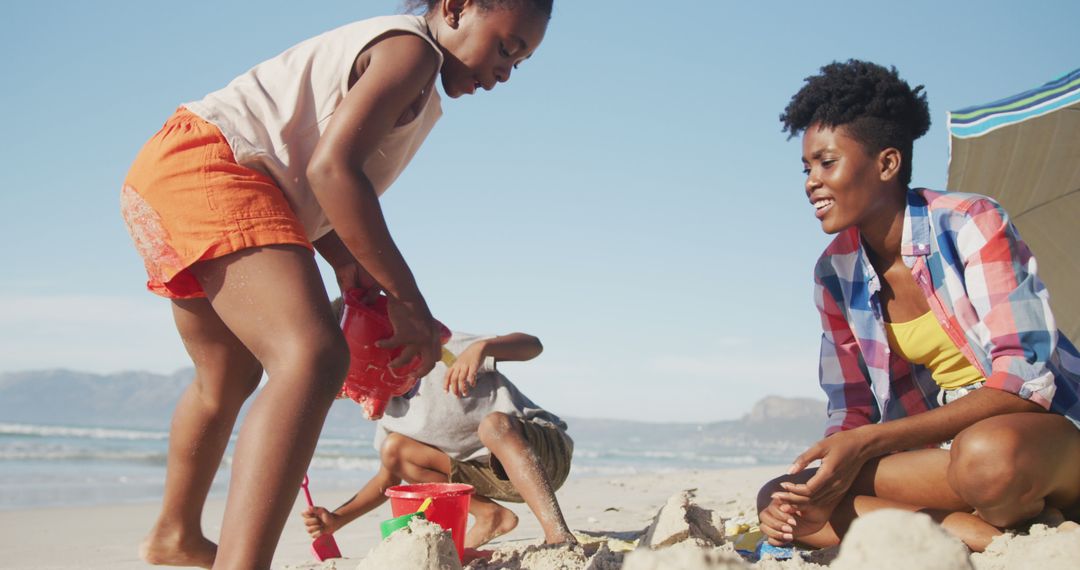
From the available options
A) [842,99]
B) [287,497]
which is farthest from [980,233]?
[287,497]

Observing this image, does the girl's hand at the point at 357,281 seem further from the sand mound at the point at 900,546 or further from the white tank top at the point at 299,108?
the sand mound at the point at 900,546

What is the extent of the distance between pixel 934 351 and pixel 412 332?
1723 mm

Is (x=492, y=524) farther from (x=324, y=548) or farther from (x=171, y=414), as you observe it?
(x=171, y=414)

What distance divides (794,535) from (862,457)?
1.27 feet

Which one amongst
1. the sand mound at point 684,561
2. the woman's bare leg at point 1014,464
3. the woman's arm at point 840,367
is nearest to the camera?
the sand mound at point 684,561

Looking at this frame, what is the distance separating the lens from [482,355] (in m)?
3.35

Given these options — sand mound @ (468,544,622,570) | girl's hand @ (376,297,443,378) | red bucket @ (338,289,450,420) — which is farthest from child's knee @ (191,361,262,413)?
sand mound @ (468,544,622,570)

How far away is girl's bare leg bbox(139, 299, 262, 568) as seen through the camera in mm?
2221

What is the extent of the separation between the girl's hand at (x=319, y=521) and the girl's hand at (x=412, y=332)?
1672mm

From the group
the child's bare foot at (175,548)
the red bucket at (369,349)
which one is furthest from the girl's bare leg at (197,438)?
the red bucket at (369,349)

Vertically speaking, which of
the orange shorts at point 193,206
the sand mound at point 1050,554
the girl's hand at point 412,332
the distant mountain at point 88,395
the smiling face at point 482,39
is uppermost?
the smiling face at point 482,39

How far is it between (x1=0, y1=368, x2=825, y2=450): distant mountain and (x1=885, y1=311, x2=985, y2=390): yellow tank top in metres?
29.1

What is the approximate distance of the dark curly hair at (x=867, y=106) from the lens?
2.67 m

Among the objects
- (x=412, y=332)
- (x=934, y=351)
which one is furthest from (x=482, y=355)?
(x=934, y=351)
